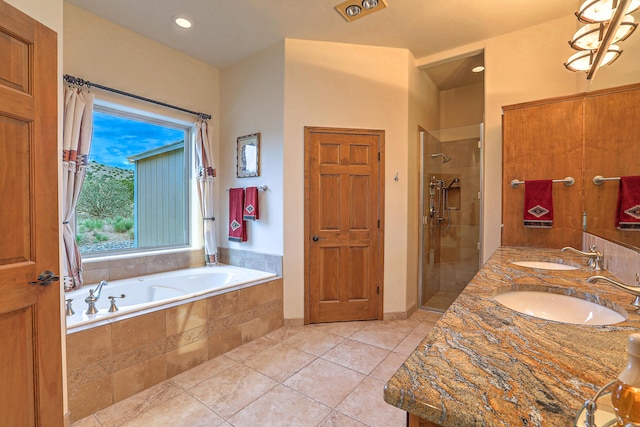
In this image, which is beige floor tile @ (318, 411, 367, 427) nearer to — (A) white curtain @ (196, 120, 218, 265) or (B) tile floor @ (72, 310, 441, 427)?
(B) tile floor @ (72, 310, 441, 427)

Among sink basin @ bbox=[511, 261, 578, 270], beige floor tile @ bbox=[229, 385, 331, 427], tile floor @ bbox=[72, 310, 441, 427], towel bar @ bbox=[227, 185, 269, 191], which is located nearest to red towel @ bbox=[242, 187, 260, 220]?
towel bar @ bbox=[227, 185, 269, 191]

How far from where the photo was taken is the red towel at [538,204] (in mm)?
2336

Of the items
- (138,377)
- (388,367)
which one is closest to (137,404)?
(138,377)

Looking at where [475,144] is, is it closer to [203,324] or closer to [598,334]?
[598,334]

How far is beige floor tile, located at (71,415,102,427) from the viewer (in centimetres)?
166

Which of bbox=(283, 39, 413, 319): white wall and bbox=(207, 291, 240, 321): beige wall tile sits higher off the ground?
bbox=(283, 39, 413, 319): white wall

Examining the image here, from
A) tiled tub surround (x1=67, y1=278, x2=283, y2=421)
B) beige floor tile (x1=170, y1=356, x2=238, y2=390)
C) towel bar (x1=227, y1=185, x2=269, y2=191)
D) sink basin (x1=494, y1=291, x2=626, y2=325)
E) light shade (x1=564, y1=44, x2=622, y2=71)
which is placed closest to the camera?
sink basin (x1=494, y1=291, x2=626, y2=325)

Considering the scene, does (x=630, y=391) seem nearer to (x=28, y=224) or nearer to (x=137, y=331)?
(x=28, y=224)

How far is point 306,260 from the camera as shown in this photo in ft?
9.99

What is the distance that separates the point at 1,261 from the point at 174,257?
2041mm

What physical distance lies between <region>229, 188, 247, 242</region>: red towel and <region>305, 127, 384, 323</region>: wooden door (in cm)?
78

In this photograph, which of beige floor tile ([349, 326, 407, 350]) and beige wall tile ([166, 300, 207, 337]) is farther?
beige floor tile ([349, 326, 407, 350])

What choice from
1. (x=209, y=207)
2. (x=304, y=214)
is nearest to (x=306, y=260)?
(x=304, y=214)

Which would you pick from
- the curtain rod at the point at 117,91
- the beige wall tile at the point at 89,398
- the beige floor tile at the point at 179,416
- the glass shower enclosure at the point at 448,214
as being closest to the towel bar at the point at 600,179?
the glass shower enclosure at the point at 448,214
